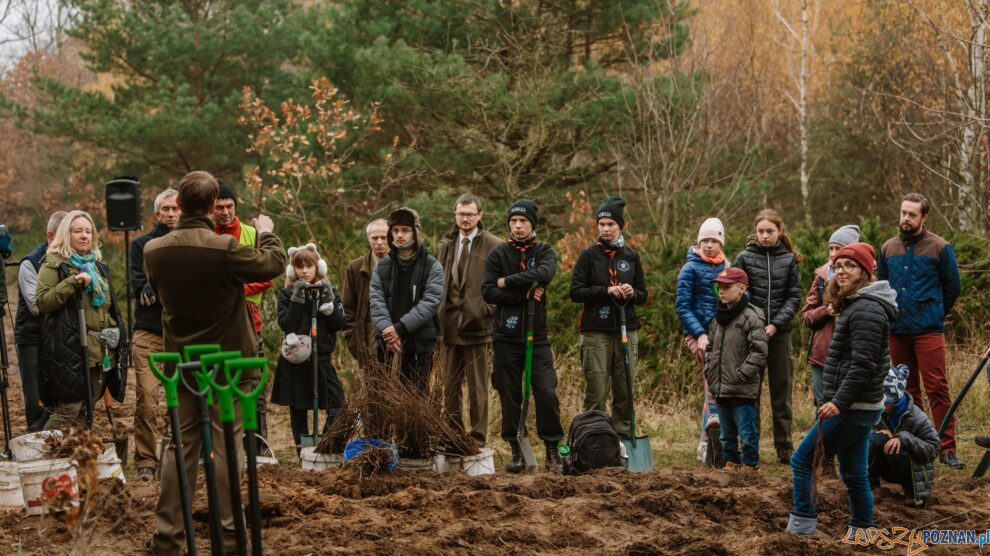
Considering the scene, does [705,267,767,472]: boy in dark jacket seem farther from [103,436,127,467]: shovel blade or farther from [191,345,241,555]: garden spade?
[103,436,127,467]: shovel blade

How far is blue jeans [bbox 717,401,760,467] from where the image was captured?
23.3 feet

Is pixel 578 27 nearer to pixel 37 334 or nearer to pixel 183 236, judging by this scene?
pixel 37 334

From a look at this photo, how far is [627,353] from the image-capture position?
7789 mm

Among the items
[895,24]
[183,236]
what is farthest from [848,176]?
[183,236]

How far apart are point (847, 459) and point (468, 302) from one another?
3144mm

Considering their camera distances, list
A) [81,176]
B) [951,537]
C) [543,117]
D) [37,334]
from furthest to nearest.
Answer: [81,176] < [543,117] < [37,334] < [951,537]

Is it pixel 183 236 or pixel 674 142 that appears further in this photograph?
pixel 674 142

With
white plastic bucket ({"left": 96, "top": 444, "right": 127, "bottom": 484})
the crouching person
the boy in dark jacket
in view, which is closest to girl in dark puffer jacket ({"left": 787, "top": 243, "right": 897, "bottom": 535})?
the crouching person

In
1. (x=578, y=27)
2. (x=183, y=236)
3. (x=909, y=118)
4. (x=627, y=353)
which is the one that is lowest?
(x=627, y=353)

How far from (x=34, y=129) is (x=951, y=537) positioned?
20408mm

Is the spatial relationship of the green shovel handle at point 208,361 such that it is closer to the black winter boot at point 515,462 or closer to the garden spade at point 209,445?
the garden spade at point 209,445

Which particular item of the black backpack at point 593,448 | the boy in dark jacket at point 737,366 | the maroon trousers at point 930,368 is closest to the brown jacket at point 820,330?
the boy in dark jacket at point 737,366

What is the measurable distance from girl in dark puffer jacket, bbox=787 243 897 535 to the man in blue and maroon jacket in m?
2.49

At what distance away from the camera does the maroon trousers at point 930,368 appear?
7724 millimetres
